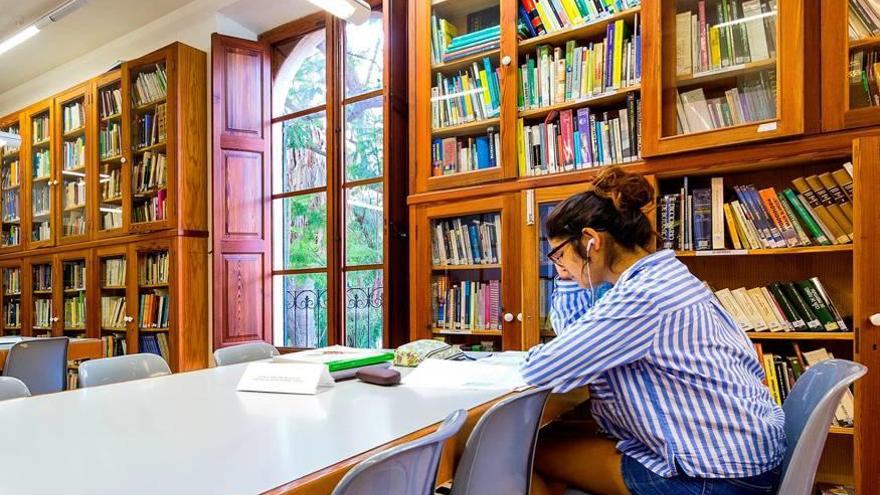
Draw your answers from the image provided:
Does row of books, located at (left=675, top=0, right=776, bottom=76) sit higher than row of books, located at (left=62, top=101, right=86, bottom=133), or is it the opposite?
row of books, located at (left=62, top=101, right=86, bottom=133)

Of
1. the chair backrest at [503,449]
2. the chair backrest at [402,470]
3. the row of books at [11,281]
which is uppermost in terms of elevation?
the row of books at [11,281]

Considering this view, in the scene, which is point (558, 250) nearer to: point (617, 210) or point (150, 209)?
point (617, 210)

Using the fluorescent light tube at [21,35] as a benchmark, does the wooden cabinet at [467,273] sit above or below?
below

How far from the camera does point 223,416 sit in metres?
1.07

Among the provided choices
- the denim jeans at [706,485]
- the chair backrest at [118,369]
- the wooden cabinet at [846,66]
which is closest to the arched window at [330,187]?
the chair backrest at [118,369]

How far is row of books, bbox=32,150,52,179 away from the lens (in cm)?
505

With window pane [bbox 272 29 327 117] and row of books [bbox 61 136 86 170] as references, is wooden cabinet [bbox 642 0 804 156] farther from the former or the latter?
row of books [bbox 61 136 86 170]

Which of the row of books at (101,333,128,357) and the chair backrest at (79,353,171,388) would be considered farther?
the row of books at (101,333,128,357)

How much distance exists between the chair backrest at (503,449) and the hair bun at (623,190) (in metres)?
0.49

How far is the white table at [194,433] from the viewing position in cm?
73

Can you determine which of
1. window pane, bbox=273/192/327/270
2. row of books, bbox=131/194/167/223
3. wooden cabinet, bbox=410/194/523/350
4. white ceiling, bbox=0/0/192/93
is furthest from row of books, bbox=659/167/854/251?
white ceiling, bbox=0/0/192/93

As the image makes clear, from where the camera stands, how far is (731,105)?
6.89 ft

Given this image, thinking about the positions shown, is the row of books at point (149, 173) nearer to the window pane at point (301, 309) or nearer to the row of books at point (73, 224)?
the row of books at point (73, 224)

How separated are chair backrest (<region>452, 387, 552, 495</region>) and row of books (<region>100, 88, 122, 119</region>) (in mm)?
4323
